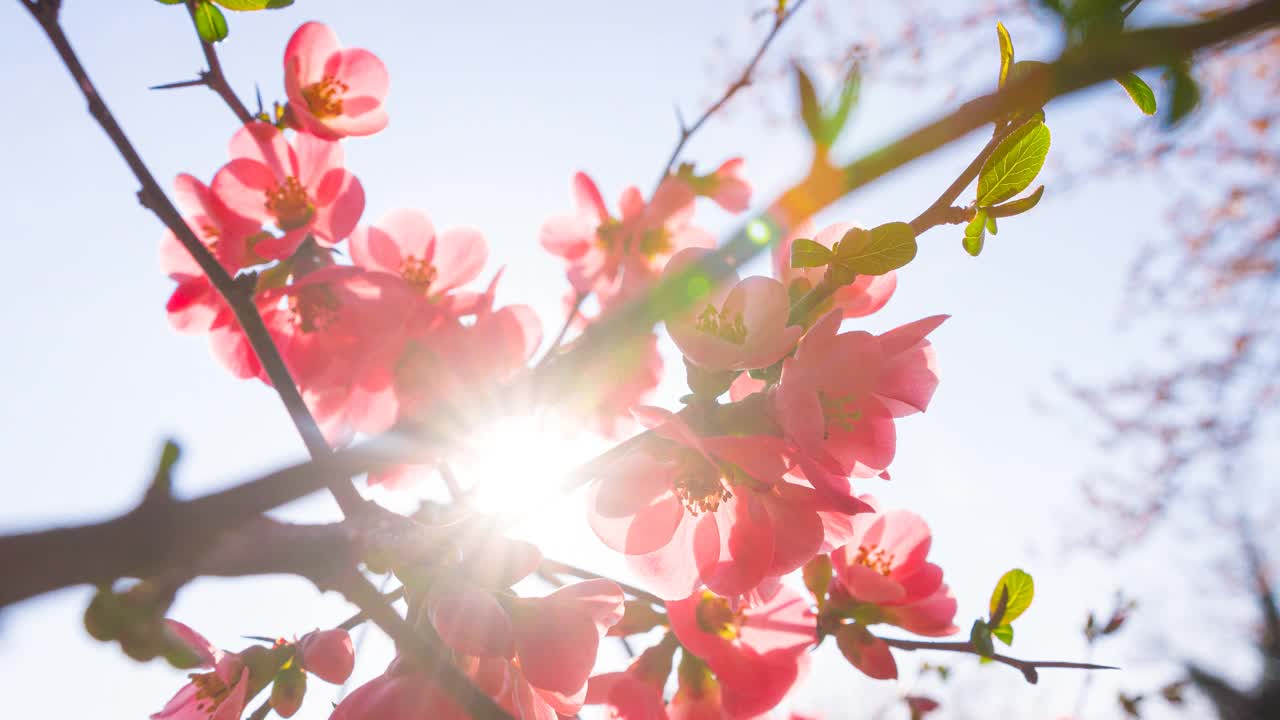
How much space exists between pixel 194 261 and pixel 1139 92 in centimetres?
123

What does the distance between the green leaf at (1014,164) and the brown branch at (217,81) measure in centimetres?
94

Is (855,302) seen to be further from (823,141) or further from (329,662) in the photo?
(329,662)

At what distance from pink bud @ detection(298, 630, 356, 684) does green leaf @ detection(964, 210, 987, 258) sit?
0.78 meters

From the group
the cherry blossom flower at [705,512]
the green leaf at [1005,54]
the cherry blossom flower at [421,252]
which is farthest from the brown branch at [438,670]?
the cherry blossom flower at [421,252]

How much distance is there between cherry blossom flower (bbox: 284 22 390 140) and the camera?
1.09 metres

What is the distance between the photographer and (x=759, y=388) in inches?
28.3

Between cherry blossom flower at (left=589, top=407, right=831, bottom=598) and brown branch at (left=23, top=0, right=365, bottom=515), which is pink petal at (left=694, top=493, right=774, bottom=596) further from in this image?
brown branch at (left=23, top=0, right=365, bottom=515)

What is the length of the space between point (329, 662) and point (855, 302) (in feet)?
2.31

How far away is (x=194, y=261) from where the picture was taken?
1039 mm

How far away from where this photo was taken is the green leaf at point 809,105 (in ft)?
1.12

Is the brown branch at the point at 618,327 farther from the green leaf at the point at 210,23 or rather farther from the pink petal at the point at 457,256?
the pink petal at the point at 457,256

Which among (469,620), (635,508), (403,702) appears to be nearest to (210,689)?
(403,702)

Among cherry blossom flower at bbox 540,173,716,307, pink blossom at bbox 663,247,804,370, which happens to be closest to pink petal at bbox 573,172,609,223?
cherry blossom flower at bbox 540,173,716,307

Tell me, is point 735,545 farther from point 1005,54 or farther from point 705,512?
point 1005,54
